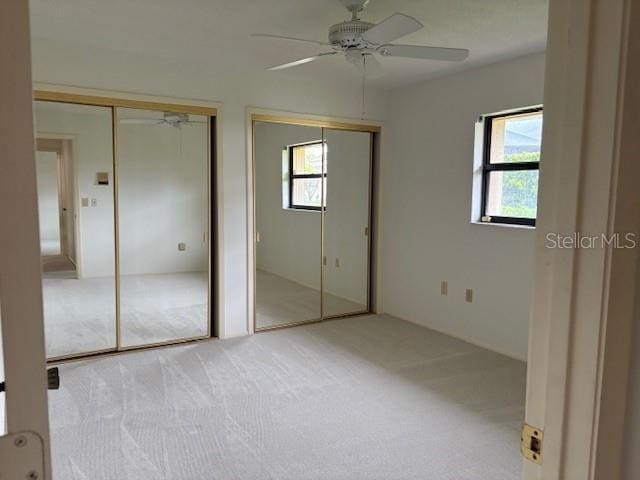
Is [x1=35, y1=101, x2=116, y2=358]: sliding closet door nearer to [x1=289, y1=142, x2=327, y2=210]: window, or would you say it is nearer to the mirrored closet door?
the mirrored closet door

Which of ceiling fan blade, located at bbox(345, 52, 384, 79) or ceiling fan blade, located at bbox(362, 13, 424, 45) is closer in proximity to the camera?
ceiling fan blade, located at bbox(362, 13, 424, 45)

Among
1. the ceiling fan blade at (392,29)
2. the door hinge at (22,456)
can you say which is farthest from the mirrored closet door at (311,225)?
the door hinge at (22,456)

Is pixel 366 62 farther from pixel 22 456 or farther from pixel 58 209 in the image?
pixel 22 456

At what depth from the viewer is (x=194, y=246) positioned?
423 centimetres

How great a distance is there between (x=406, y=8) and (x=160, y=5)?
141 centimetres

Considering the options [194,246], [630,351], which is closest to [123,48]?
[194,246]

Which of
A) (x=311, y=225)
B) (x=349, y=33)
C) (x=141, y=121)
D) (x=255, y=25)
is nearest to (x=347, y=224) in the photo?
(x=311, y=225)

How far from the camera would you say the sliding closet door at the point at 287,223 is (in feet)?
14.7

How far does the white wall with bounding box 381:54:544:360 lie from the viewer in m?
3.81

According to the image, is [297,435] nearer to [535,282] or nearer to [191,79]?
[535,282]

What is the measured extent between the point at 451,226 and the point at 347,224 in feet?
3.77

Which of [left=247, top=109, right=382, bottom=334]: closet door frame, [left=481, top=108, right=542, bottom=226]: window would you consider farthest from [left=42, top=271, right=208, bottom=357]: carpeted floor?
[left=481, top=108, right=542, bottom=226]: window

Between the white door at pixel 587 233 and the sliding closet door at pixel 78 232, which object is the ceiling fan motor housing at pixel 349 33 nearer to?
the white door at pixel 587 233

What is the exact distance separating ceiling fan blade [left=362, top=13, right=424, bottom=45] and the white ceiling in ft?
0.94
